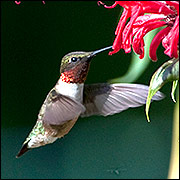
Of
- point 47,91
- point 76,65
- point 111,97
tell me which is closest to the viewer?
point 76,65

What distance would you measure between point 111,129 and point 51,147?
0.30m

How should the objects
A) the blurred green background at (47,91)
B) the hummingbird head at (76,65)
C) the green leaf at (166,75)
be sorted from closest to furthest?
1. the green leaf at (166,75)
2. the hummingbird head at (76,65)
3. the blurred green background at (47,91)

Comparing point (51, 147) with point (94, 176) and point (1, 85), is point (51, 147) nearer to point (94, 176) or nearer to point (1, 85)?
point (94, 176)

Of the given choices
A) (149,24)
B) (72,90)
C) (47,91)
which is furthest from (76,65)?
(47,91)

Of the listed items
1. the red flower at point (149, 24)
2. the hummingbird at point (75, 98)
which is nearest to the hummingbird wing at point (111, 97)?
the hummingbird at point (75, 98)

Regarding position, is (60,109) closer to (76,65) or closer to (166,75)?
(76,65)

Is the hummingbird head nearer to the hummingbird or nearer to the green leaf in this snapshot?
the hummingbird

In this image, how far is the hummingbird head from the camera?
2.92 feet

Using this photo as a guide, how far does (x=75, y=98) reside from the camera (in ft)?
3.05

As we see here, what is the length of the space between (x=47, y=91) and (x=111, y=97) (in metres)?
0.96

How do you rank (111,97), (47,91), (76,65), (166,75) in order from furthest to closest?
(47,91)
(111,97)
(76,65)
(166,75)

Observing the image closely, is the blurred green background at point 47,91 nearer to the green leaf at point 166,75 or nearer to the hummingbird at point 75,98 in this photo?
the hummingbird at point 75,98

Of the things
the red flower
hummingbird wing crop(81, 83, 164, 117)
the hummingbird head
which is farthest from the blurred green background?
the red flower

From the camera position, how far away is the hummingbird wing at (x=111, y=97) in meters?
0.96
